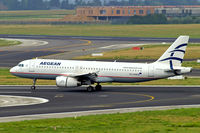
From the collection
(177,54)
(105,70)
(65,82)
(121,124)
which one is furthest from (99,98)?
(121,124)

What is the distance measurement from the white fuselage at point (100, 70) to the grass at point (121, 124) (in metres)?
17.2

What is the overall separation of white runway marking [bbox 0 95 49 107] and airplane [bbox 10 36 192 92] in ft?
22.0

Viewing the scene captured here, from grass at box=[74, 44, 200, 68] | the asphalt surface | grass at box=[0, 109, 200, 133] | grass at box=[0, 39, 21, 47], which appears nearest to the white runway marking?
the asphalt surface

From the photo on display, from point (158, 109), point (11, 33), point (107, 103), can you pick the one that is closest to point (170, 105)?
point (158, 109)

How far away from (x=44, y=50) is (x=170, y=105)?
8273cm

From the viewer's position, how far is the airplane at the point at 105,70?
61375 millimetres

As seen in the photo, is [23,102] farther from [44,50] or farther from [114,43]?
[114,43]


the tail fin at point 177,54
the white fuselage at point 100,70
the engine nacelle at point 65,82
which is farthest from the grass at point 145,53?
the engine nacelle at point 65,82

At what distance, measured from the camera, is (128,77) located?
6256 cm

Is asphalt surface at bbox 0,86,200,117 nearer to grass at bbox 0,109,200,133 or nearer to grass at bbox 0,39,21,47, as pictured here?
grass at bbox 0,109,200,133

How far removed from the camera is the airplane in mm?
61375

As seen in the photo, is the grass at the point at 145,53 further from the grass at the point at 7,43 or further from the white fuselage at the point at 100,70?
the white fuselage at the point at 100,70

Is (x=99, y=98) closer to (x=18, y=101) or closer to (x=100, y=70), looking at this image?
(x=100, y=70)

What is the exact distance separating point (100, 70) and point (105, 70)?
67 centimetres
